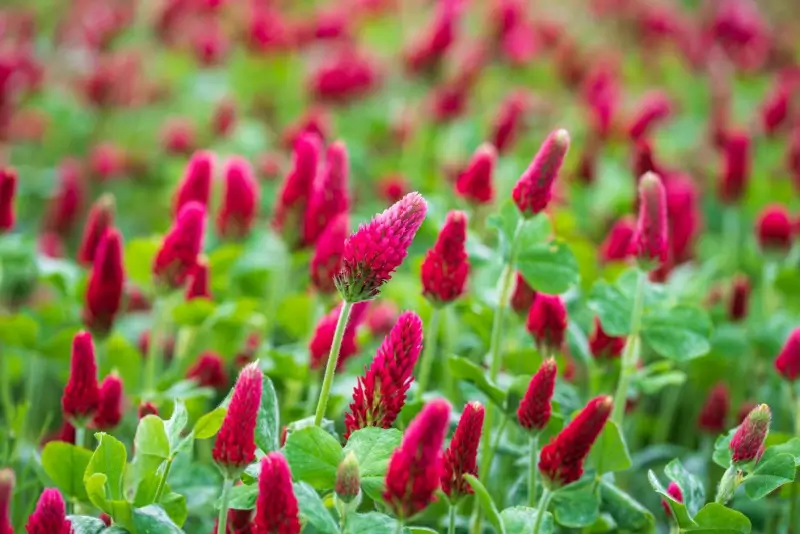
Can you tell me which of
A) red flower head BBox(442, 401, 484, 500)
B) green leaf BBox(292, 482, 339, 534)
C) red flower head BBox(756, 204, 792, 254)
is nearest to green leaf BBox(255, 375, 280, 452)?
green leaf BBox(292, 482, 339, 534)

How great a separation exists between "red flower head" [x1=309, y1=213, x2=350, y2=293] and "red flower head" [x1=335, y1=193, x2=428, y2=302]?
1.61 feet

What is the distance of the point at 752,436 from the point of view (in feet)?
4.87

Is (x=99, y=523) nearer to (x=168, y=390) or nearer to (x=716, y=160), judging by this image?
(x=168, y=390)

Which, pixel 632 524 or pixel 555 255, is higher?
pixel 555 255

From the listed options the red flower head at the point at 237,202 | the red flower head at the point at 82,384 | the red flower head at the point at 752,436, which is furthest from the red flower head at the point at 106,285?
the red flower head at the point at 752,436

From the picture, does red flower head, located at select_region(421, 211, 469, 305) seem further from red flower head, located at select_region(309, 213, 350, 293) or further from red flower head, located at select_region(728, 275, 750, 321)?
red flower head, located at select_region(728, 275, 750, 321)

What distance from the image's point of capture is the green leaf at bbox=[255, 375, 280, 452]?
1477mm

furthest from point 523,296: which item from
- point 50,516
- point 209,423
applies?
point 50,516

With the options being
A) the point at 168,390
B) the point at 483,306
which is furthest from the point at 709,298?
the point at 168,390

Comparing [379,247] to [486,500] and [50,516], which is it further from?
[50,516]

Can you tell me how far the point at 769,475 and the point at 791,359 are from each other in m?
0.42

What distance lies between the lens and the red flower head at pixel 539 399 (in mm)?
1520

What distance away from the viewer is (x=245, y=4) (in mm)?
5320

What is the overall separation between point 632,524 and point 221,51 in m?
3.20
